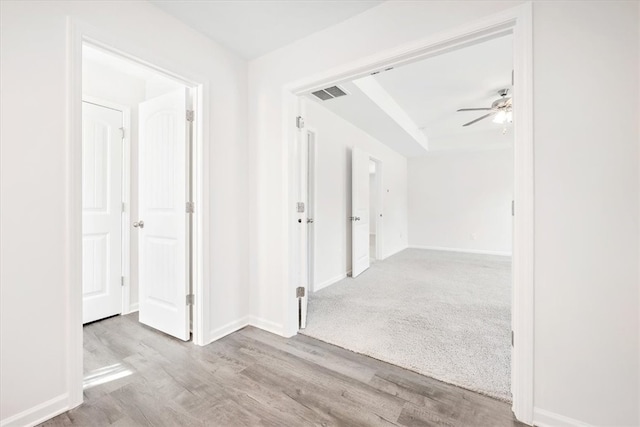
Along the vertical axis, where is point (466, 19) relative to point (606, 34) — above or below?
above

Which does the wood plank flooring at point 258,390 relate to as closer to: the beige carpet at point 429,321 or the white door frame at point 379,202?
the beige carpet at point 429,321

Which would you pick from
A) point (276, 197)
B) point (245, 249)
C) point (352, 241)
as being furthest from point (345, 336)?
point (352, 241)

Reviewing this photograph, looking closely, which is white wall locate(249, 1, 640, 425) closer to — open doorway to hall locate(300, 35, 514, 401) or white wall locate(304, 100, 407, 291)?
open doorway to hall locate(300, 35, 514, 401)

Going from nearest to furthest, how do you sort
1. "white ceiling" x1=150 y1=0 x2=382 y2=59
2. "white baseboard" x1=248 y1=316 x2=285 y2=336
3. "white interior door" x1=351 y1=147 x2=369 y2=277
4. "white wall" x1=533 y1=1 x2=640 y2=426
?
1. "white wall" x1=533 y1=1 x2=640 y2=426
2. "white ceiling" x1=150 y1=0 x2=382 y2=59
3. "white baseboard" x1=248 y1=316 x2=285 y2=336
4. "white interior door" x1=351 y1=147 x2=369 y2=277

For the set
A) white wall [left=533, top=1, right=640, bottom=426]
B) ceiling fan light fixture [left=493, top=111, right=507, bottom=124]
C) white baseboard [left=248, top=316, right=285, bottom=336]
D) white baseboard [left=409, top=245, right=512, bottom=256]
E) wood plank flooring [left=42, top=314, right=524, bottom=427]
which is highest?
ceiling fan light fixture [left=493, top=111, right=507, bottom=124]

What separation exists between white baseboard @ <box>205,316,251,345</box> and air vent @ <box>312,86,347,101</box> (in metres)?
2.44

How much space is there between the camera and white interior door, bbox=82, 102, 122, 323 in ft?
8.29

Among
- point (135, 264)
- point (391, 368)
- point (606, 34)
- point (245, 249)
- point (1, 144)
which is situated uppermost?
point (606, 34)

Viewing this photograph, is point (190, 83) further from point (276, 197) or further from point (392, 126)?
point (392, 126)

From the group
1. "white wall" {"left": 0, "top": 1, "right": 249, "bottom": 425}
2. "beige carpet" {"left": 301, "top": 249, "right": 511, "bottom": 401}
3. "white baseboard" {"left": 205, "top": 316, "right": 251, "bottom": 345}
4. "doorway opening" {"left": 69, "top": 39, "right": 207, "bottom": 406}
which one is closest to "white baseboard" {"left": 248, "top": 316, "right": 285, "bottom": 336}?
"white baseboard" {"left": 205, "top": 316, "right": 251, "bottom": 345}

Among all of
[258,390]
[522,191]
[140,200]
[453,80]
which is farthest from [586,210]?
[140,200]

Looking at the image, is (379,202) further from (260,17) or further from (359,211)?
(260,17)

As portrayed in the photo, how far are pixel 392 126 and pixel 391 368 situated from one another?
11.6 ft

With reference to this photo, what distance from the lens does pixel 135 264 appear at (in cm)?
285
